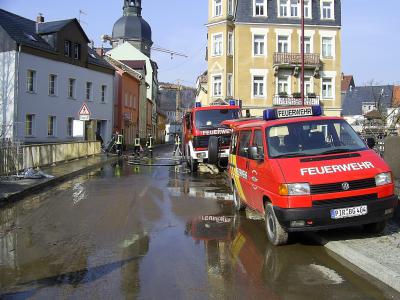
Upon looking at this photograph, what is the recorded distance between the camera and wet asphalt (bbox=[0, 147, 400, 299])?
5.28 meters

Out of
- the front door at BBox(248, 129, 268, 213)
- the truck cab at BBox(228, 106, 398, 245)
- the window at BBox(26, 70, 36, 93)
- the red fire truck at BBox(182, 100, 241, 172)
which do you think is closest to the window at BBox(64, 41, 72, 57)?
the window at BBox(26, 70, 36, 93)

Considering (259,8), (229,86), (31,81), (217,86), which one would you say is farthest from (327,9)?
(31,81)

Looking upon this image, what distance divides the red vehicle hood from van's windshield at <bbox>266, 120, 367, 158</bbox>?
271 mm

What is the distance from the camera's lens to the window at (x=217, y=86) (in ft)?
149

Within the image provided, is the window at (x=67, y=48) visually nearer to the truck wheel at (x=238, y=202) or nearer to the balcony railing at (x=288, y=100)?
the balcony railing at (x=288, y=100)

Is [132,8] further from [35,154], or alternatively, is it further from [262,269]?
[262,269]

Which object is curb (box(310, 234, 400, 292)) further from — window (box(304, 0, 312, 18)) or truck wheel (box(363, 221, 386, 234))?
window (box(304, 0, 312, 18))

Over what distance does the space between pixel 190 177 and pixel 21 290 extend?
13.7 metres

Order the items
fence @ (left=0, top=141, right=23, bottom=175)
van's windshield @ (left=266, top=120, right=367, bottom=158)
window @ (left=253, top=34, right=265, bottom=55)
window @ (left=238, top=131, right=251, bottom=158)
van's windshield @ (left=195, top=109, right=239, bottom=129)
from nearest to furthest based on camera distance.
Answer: van's windshield @ (left=266, top=120, right=367, bottom=158) < window @ (left=238, top=131, right=251, bottom=158) < fence @ (left=0, top=141, right=23, bottom=175) < van's windshield @ (left=195, top=109, right=239, bottom=129) < window @ (left=253, top=34, right=265, bottom=55)

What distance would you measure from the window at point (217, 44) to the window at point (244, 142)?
36732mm

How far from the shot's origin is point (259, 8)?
45.7 meters

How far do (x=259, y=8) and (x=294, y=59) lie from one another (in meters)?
5.91

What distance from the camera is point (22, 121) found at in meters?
32.1

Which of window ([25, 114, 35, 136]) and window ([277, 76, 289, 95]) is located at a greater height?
window ([277, 76, 289, 95])
